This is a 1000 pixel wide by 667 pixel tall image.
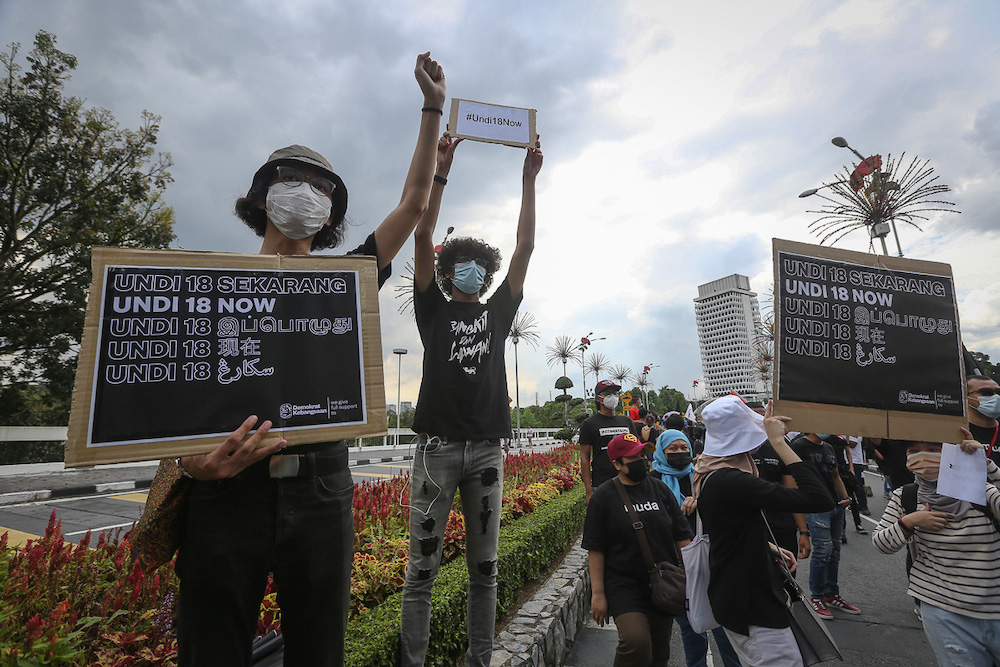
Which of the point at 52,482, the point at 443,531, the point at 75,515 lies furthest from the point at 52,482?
the point at 443,531

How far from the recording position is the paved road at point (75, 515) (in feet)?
23.6

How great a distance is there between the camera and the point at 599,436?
565 centimetres

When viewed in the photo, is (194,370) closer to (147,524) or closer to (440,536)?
(147,524)

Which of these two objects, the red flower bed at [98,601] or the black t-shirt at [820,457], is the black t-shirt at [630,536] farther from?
the black t-shirt at [820,457]

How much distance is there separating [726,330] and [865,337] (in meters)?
139

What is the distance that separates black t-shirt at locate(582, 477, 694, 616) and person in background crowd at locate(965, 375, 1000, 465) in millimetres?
2040

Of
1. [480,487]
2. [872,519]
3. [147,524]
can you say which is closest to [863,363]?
[480,487]

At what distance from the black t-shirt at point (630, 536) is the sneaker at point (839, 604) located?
10.1 feet

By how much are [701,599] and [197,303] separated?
2959mm

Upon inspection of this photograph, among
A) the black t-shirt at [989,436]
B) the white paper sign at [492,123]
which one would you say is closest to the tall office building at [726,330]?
the black t-shirt at [989,436]

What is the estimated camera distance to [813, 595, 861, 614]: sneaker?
524 cm

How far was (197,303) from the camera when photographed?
1617 mm

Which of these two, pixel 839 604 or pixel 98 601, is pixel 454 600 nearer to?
pixel 98 601

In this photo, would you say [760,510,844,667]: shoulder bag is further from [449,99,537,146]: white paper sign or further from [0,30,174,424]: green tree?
[0,30,174,424]: green tree
